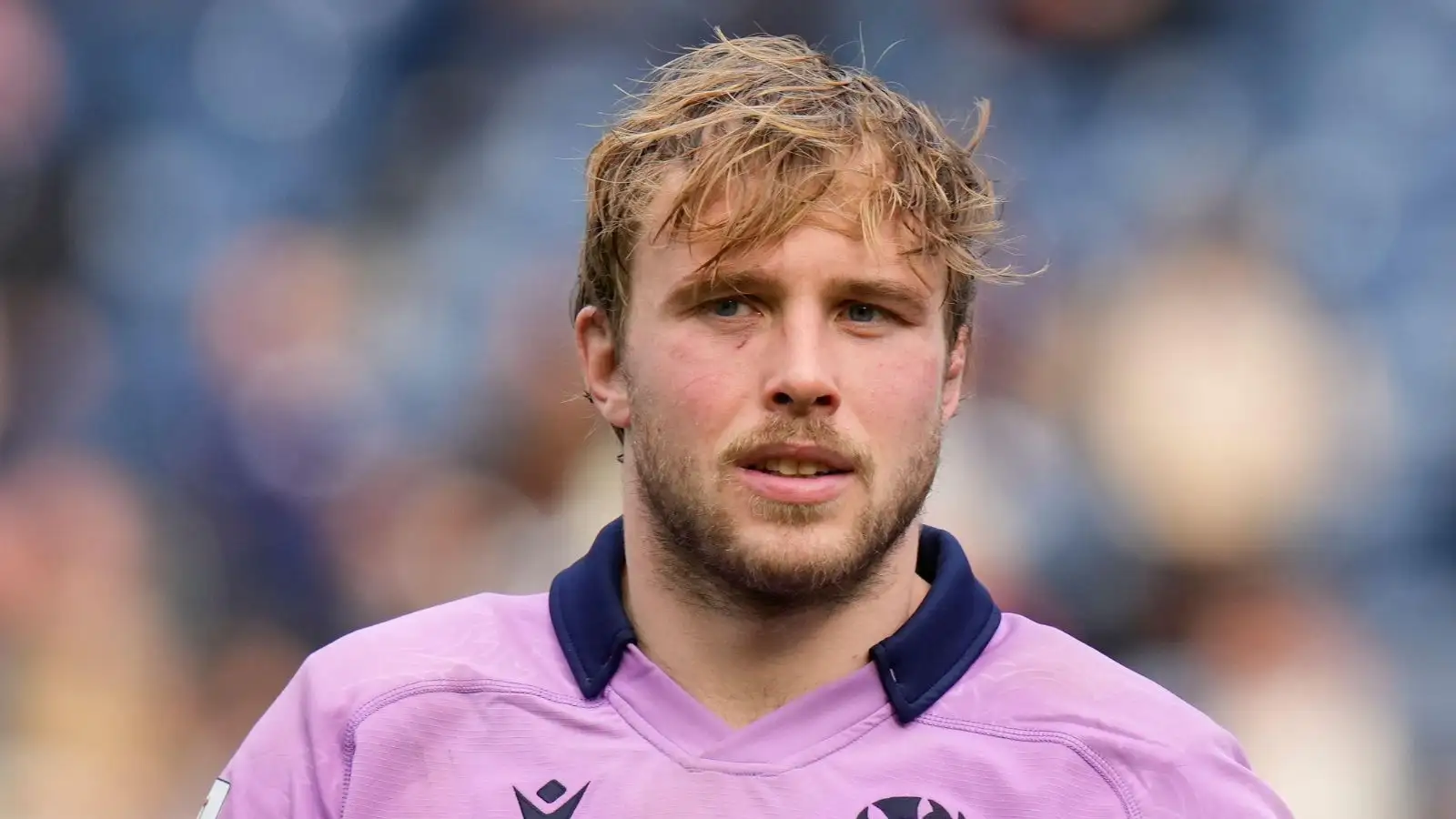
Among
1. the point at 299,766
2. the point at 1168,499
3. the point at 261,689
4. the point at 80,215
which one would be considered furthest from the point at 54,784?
the point at 1168,499

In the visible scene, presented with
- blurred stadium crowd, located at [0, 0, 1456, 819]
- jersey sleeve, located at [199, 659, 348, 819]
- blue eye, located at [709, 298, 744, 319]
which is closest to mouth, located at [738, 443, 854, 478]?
blue eye, located at [709, 298, 744, 319]

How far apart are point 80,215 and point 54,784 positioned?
1.38 m

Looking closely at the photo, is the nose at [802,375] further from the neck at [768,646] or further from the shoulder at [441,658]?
the shoulder at [441,658]

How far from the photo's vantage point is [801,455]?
1896mm

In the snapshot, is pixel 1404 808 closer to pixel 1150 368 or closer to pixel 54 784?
pixel 1150 368

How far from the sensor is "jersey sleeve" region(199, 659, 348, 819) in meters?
1.98

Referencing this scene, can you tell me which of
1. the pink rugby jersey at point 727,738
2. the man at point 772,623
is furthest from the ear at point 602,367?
the pink rugby jersey at point 727,738

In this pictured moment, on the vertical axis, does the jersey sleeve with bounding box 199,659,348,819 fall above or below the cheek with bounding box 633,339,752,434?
below

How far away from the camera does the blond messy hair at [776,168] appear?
1.96 metres

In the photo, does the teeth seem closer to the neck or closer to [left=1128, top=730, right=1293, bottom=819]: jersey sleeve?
the neck

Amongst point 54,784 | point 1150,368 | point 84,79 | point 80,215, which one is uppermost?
point 84,79

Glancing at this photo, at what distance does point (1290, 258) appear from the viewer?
14.1ft

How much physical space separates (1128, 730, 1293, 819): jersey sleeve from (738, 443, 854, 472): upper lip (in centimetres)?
46

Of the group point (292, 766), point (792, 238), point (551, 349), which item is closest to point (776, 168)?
point (792, 238)
